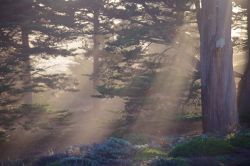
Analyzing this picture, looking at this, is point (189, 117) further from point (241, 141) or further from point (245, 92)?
point (241, 141)

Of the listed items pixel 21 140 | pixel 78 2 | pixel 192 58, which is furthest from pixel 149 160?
pixel 78 2

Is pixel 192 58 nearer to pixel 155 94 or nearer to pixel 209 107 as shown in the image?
pixel 155 94

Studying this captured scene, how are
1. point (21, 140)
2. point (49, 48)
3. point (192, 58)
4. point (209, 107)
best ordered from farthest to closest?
point (49, 48)
point (21, 140)
point (192, 58)
point (209, 107)

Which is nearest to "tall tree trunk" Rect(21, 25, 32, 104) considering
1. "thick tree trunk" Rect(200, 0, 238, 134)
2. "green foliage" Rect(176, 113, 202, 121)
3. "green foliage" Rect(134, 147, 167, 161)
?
"green foliage" Rect(176, 113, 202, 121)

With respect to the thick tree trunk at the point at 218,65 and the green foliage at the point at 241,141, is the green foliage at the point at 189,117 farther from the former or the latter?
the green foliage at the point at 241,141

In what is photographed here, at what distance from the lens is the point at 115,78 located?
1986 cm

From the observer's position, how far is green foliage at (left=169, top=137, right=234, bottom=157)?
8281mm

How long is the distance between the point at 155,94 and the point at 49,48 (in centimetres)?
660

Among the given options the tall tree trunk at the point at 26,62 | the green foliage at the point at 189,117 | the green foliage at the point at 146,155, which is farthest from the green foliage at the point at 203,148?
the tall tree trunk at the point at 26,62

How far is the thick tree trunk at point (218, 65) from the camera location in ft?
45.2

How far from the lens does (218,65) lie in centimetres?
1395

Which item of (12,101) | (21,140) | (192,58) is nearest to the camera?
(192,58)

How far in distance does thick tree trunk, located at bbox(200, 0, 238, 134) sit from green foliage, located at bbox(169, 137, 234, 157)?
5.18m

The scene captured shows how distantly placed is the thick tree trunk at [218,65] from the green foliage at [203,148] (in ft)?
17.0
